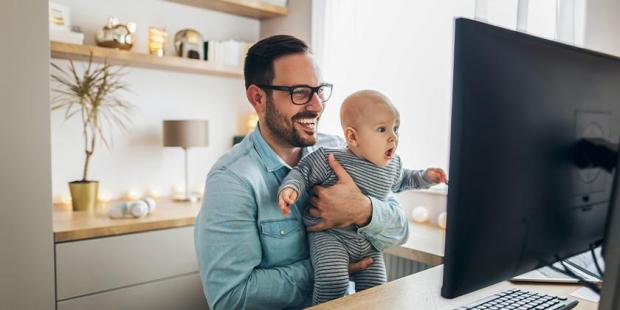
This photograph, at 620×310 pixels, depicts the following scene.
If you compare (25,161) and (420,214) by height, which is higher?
(25,161)

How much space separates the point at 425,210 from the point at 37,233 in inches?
75.6

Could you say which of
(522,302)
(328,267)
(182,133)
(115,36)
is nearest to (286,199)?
(328,267)

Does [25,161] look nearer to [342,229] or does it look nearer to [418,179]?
[342,229]

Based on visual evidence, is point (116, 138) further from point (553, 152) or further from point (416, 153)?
point (553, 152)

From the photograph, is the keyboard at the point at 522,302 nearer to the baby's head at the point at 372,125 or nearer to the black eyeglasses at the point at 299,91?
the baby's head at the point at 372,125

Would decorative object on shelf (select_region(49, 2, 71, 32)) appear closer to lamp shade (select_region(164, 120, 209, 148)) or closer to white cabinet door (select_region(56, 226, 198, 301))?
lamp shade (select_region(164, 120, 209, 148))

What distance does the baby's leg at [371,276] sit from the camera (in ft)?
4.64

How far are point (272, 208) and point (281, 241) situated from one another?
0.09 metres

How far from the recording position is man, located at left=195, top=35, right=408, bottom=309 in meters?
1.22

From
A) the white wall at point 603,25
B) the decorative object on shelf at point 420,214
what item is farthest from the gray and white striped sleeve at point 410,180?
the white wall at point 603,25

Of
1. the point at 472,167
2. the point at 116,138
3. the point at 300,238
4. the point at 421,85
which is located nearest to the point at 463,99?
the point at 472,167

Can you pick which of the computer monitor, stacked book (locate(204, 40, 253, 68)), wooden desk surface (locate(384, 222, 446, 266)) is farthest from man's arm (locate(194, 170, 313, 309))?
stacked book (locate(204, 40, 253, 68))

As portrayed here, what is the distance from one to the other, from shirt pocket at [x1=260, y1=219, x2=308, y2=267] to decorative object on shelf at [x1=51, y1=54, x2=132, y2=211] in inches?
62.4

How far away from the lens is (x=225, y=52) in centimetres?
312
